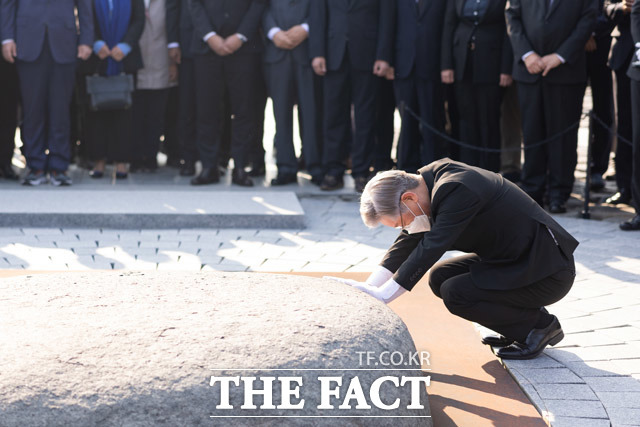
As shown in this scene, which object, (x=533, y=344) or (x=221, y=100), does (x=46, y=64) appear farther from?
(x=533, y=344)

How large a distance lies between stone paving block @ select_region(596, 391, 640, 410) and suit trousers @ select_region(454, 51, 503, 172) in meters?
4.71

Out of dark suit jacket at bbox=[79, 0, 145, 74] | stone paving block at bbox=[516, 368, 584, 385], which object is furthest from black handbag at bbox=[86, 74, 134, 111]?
stone paving block at bbox=[516, 368, 584, 385]

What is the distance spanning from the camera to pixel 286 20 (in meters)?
8.89

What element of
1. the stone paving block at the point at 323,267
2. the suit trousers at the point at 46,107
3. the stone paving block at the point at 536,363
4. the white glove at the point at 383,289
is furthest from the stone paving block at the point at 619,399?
the suit trousers at the point at 46,107

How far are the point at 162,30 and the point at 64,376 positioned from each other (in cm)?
693

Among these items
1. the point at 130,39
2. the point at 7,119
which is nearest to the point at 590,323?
the point at 130,39

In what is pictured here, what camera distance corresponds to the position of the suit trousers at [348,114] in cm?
889

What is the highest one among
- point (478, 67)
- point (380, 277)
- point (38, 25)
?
point (38, 25)

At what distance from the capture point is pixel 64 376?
3029mm

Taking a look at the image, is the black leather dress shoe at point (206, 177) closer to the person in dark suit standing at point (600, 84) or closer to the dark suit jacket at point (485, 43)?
the dark suit jacket at point (485, 43)

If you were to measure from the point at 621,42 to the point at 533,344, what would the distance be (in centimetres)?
442

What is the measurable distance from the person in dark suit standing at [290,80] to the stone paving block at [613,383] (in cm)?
537

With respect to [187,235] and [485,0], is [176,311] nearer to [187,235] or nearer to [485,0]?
[187,235]

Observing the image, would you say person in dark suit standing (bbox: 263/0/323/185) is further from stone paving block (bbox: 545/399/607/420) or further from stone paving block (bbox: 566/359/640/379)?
stone paving block (bbox: 545/399/607/420)
